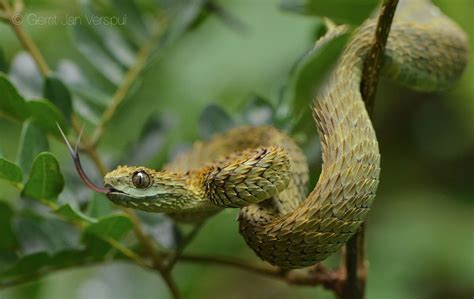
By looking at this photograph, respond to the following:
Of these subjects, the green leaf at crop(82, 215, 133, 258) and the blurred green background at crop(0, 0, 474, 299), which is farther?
the blurred green background at crop(0, 0, 474, 299)

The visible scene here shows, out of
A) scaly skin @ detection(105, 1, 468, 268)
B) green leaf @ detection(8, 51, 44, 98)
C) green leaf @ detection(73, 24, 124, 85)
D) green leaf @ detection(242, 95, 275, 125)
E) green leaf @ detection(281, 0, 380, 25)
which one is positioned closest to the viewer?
scaly skin @ detection(105, 1, 468, 268)

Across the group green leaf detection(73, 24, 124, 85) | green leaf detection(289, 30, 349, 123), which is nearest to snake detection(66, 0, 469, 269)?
green leaf detection(289, 30, 349, 123)

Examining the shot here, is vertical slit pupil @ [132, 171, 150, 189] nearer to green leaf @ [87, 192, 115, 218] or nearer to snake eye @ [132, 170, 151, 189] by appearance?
snake eye @ [132, 170, 151, 189]

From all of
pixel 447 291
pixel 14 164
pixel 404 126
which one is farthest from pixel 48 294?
pixel 404 126

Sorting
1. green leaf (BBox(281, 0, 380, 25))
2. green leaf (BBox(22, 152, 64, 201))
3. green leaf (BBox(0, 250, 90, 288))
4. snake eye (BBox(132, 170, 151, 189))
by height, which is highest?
green leaf (BBox(281, 0, 380, 25))

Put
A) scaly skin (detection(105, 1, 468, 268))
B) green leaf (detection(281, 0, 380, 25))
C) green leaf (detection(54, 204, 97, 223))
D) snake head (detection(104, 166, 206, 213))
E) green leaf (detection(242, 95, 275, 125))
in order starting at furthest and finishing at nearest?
green leaf (detection(242, 95, 275, 125)), green leaf (detection(281, 0, 380, 25)), green leaf (detection(54, 204, 97, 223)), snake head (detection(104, 166, 206, 213)), scaly skin (detection(105, 1, 468, 268))

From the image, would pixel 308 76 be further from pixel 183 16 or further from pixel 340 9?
pixel 183 16

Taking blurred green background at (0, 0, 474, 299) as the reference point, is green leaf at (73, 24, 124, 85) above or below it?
above

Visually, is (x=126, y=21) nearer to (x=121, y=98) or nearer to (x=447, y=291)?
(x=121, y=98)
